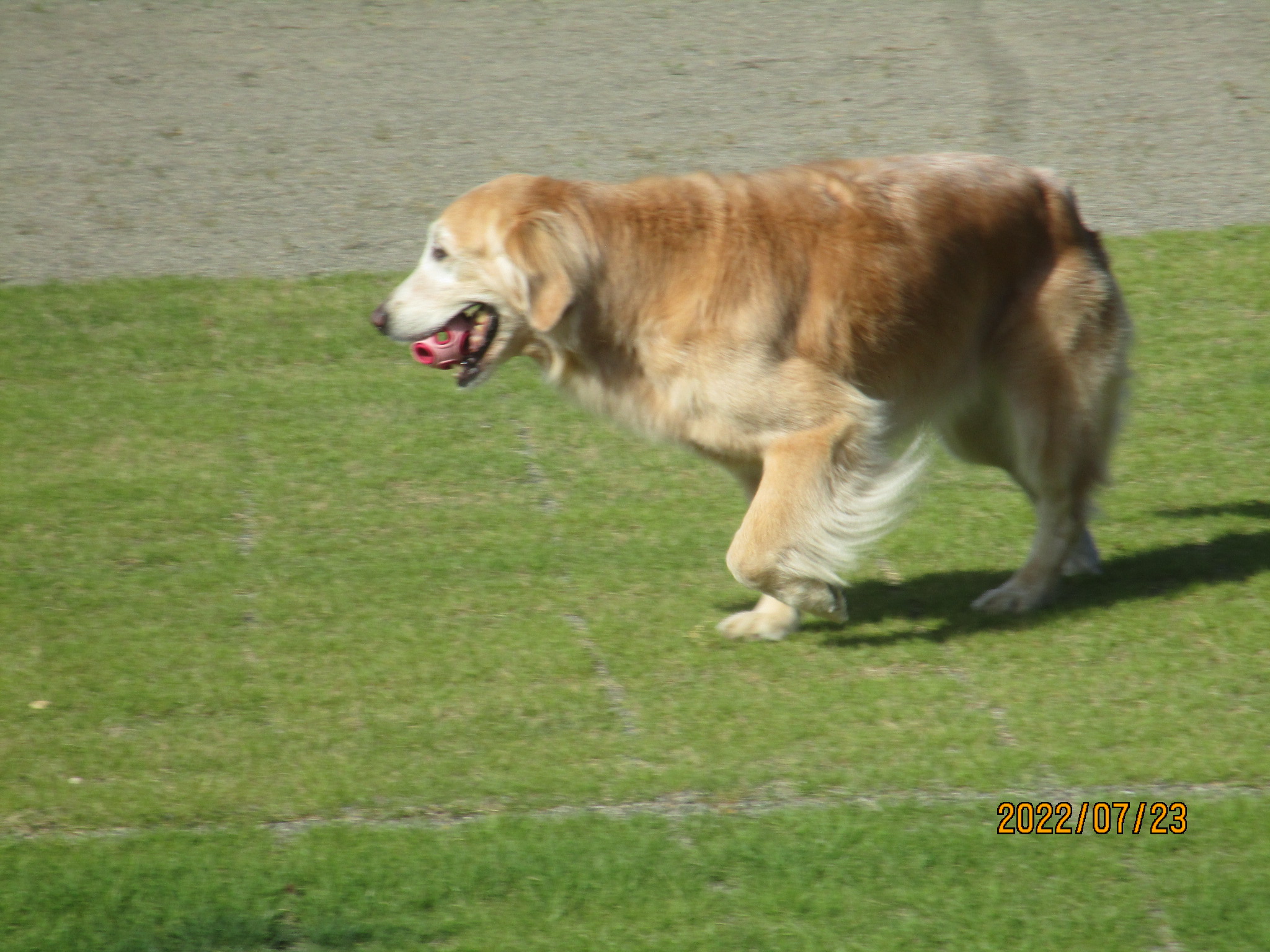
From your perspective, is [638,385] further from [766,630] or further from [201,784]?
[201,784]

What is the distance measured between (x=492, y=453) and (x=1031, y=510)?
8.58 feet

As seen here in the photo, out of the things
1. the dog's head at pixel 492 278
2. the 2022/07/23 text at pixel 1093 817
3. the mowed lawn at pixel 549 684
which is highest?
the dog's head at pixel 492 278

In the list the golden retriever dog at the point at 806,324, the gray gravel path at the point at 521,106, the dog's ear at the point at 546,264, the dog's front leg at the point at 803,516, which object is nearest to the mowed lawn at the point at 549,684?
the dog's front leg at the point at 803,516

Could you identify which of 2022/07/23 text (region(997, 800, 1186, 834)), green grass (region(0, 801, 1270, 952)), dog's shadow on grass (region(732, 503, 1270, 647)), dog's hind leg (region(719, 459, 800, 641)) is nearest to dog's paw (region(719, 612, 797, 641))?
dog's hind leg (region(719, 459, 800, 641))

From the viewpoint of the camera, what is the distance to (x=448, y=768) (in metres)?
4.41

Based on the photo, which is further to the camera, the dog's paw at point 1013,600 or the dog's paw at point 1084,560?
the dog's paw at point 1084,560

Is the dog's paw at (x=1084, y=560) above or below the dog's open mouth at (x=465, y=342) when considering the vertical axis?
below

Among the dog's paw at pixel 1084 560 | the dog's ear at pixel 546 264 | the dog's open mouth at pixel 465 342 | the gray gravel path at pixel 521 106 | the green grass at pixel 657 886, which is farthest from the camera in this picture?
→ the gray gravel path at pixel 521 106

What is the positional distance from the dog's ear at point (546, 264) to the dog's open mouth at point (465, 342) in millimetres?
197

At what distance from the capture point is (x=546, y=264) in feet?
15.9

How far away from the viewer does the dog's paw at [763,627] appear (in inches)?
207

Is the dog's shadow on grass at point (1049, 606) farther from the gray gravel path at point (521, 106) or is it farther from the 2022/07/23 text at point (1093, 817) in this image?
the gray gravel path at point (521, 106)

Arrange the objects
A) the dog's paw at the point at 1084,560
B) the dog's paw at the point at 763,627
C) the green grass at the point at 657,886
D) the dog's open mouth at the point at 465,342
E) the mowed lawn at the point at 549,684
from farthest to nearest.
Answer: the dog's paw at the point at 1084,560 < the dog's paw at the point at 763,627 < the dog's open mouth at the point at 465,342 < the mowed lawn at the point at 549,684 < the green grass at the point at 657,886

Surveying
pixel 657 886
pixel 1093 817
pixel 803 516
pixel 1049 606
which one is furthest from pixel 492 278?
pixel 1093 817
